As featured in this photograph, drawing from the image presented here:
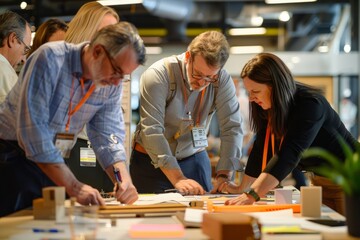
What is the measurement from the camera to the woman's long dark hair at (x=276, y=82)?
143 inches

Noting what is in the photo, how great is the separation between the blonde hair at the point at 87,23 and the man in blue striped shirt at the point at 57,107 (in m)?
0.63

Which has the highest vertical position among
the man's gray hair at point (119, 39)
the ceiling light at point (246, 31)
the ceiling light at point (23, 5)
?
the ceiling light at point (246, 31)

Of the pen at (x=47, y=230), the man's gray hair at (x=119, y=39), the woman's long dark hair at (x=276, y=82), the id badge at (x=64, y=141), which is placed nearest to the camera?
the pen at (x=47, y=230)

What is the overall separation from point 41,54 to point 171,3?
34.6 feet

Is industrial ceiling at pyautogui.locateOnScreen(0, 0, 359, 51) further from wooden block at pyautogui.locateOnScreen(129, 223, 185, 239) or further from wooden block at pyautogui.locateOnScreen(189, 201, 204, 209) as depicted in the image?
wooden block at pyautogui.locateOnScreen(129, 223, 185, 239)

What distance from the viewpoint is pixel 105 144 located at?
3412 mm

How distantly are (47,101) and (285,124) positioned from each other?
1343 mm

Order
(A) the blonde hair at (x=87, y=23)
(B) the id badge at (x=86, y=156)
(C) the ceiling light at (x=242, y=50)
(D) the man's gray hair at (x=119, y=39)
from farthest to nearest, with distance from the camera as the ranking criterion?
1. (C) the ceiling light at (x=242, y=50)
2. (B) the id badge at (x=86, y=156)
3. (A) the blonde hair at (x=87, y=23)
4. (D) the man's gray hair at (x=119, y=39)

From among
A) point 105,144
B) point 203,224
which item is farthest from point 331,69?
point 203,224

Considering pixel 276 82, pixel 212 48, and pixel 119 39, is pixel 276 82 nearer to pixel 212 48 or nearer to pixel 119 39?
pixel 212 48

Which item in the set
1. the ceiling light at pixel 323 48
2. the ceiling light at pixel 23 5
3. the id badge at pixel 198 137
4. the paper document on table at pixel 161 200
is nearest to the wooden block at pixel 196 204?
the paper document on table at pixel 161 200

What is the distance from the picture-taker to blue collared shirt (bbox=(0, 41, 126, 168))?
2.90 m

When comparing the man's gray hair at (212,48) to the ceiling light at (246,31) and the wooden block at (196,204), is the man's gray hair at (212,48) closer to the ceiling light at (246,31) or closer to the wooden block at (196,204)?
the wooden block at (196,204)

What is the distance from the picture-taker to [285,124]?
12.0ft
